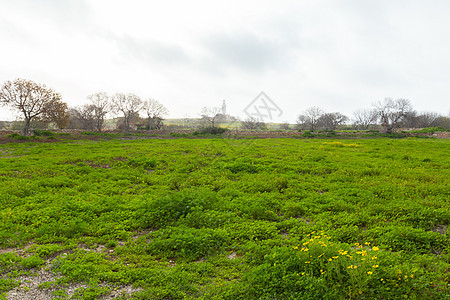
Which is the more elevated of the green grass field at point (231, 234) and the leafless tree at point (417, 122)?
the leafless tree at point (417, 122)

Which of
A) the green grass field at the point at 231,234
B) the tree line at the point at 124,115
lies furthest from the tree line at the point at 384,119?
the green grass field at the point at 231,234

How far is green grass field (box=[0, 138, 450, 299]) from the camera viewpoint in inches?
165

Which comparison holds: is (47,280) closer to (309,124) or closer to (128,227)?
(128,227)

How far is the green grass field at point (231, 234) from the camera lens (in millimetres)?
4191

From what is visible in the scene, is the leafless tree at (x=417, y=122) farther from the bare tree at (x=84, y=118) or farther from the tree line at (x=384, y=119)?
the bare tree at (x=84, y=118)

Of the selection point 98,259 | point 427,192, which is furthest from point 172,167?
point 427,192

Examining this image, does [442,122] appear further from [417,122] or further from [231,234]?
[231,234]

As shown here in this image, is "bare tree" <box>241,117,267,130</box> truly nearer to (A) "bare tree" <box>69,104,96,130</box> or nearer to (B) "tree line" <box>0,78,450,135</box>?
(B) "tree line" <box>0,78,450,135</box>

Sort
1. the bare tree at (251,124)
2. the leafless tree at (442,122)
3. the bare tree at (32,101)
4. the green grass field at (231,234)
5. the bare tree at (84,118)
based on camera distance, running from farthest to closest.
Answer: the leafless tree at (442,122)
the bare tree at (251,124)
the bare tree at (84,118)
the bare tree at (32,101)
the green grass field at (231,234)

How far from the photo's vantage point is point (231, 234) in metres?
6.12

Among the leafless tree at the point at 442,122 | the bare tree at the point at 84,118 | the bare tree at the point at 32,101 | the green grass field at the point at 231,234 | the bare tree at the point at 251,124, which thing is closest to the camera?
the green grass field at the point at 231,234

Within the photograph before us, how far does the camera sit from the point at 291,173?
1210cm

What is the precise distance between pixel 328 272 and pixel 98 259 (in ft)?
15.7

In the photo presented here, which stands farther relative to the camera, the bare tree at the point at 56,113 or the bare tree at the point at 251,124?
the bare tree at the point at 251,124
